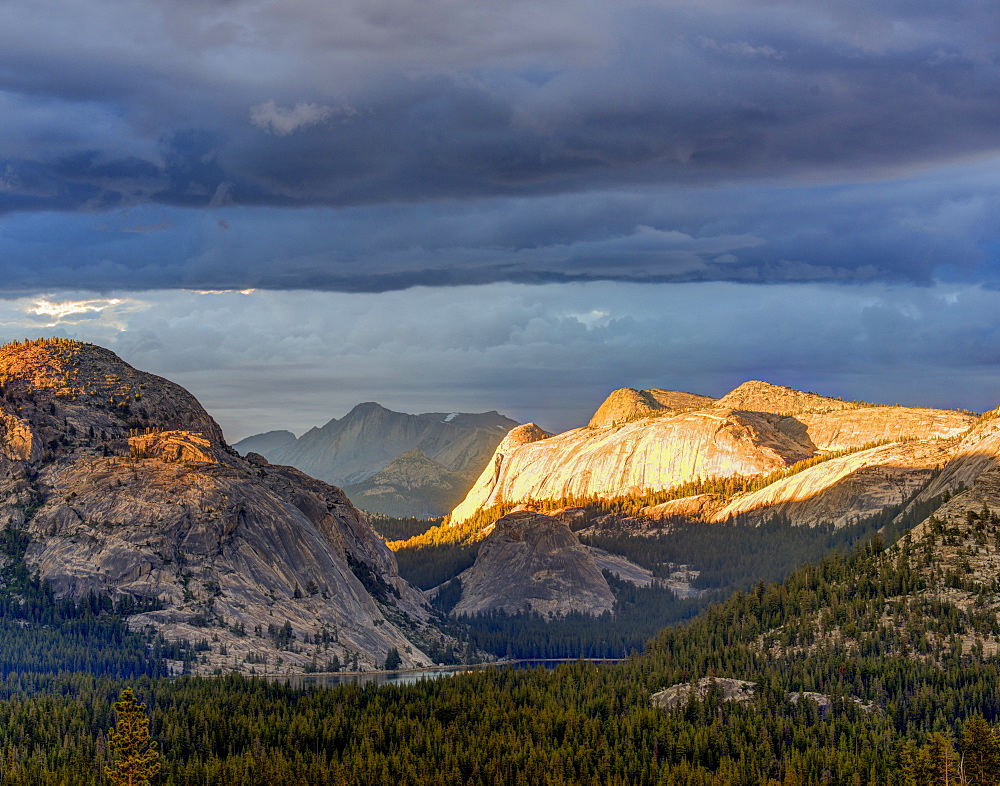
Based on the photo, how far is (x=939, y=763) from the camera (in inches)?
7844
